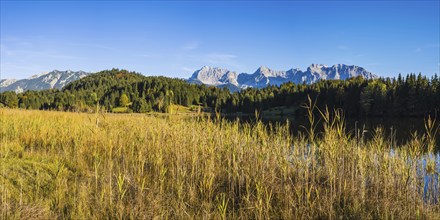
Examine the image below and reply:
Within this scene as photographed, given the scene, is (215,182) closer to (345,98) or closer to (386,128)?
(386,128)

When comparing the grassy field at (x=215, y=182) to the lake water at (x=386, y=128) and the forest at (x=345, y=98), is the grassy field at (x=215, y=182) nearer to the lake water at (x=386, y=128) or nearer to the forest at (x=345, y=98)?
the lake water at (x=386, y=128)

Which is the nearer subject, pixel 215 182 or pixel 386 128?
pixel 215 182

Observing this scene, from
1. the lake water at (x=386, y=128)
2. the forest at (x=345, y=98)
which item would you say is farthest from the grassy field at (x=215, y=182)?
the forest at (x=345, y=98)

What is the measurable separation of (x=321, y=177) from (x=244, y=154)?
194 centimetres

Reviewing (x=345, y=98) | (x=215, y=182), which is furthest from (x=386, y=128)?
(x=345, y=98)

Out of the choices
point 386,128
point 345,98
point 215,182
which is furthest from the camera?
point 345,98

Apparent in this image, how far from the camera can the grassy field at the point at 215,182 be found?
480 centimetres

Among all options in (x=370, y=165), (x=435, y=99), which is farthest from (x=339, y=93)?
(x=370, y=165)

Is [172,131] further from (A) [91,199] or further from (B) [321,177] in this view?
(B) [321,177]

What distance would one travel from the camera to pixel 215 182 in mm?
6367

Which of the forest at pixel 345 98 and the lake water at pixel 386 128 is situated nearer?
the lake water at pixel 386 128

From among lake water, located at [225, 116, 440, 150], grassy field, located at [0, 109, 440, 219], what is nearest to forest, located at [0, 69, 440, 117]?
lake water, located at [225, 116, 440, 150]

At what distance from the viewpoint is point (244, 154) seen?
24.6ft

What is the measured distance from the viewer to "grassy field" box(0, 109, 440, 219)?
4797 mm
